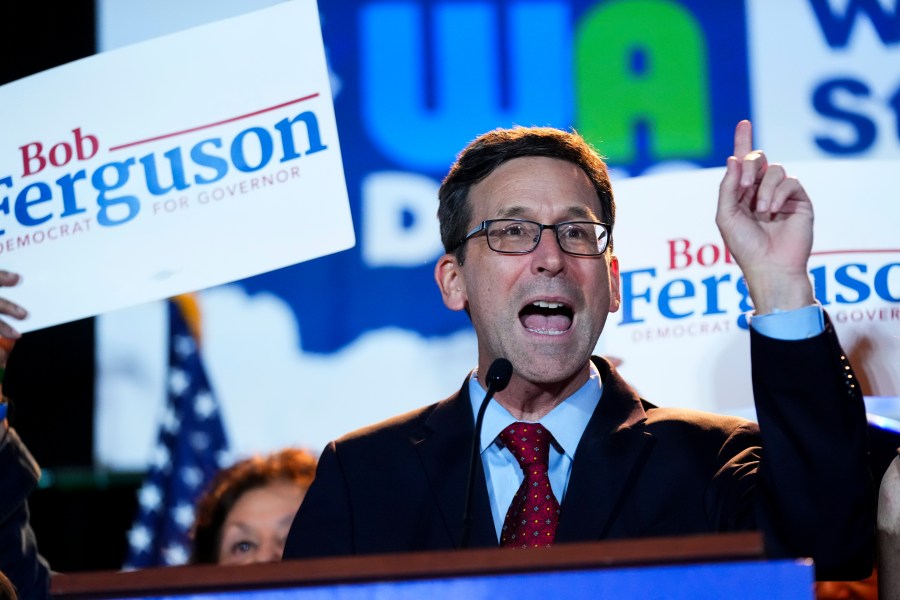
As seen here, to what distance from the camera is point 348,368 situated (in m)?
2.95

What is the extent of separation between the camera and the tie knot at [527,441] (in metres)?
1.88

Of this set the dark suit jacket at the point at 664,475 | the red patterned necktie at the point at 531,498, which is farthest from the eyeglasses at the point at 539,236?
the red patterned necktie at the point at 531,498

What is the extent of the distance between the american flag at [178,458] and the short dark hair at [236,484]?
0.37ft

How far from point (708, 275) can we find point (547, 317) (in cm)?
102

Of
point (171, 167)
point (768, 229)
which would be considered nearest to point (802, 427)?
point (768, 229)

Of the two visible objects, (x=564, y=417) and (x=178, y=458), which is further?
(x=178, y=458)

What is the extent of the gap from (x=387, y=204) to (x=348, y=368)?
43 cm

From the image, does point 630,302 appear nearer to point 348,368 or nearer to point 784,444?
point 348,368

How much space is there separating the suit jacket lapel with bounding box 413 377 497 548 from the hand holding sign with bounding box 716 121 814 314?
525 mm

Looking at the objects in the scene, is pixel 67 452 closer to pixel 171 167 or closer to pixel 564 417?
pixel 171 167

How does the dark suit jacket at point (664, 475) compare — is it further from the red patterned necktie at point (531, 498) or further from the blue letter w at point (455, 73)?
the blue letter w at point (455, 73)

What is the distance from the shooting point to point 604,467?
1821 millimetres

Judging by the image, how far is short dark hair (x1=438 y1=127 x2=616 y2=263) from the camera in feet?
6.92

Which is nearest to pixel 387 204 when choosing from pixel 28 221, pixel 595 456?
pixel 28 221
